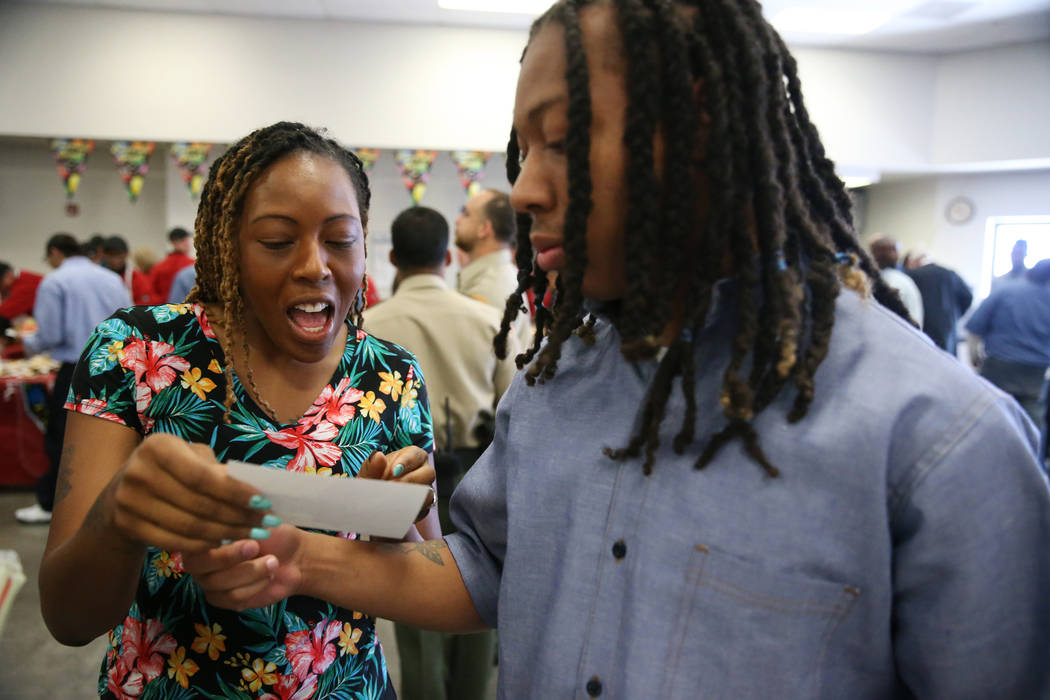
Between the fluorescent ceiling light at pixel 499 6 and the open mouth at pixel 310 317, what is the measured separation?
566cm

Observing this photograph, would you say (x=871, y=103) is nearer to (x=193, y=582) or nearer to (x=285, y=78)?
(x=285, y=78)

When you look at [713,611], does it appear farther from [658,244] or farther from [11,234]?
[11,234]

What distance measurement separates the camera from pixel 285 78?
21.2 feet

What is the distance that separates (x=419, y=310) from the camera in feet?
8.79

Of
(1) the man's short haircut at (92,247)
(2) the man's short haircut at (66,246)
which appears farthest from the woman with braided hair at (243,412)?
(1) the man's short haircut at (92,247)

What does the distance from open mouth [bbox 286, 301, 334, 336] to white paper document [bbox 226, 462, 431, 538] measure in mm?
419

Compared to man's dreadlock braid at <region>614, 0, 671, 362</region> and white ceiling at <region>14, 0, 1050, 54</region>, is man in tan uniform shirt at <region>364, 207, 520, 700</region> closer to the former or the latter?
man's dreadlock braid at <region>614, 0, 671, 362</region>

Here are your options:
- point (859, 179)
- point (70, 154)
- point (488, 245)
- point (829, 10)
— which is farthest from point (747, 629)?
point (859, 179)

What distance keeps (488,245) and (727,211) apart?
8.80 feet

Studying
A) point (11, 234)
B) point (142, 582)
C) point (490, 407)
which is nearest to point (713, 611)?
point (142, 582)

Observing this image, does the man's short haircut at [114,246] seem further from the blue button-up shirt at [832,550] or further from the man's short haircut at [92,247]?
the blue button-up shirt at [832,550]

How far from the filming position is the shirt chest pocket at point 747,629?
2.45ft

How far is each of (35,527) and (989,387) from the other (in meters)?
5.14

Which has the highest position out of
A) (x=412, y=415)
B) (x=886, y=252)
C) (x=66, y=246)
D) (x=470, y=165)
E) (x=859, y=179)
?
(x=859, y=179)
